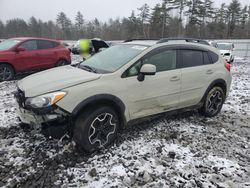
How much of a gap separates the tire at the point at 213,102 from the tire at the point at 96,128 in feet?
7.50

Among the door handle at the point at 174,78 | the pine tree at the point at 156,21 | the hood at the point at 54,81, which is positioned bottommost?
the door handle at the point at 174,78

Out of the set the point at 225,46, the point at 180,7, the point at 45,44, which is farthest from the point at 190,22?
the point at 45,44

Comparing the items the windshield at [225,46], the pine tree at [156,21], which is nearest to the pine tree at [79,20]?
the pine tree at [156,21]

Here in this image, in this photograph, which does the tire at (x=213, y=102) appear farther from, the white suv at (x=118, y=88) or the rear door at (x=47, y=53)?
the rear door at (x=47, y=53)

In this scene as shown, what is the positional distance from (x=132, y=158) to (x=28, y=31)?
72.3 meters

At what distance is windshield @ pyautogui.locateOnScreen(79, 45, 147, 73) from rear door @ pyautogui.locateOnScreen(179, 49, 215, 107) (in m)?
0.98

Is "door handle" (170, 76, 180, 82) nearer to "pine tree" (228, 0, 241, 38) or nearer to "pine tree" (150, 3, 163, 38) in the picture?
"pine tree" (150, 3, 163, 38)

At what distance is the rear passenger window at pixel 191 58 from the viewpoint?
421 cm

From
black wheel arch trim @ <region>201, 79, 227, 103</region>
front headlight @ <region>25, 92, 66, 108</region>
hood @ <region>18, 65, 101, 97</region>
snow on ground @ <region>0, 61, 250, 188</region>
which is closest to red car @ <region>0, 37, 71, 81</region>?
snow on ground @ <region>0, 61, 250, 188</region>

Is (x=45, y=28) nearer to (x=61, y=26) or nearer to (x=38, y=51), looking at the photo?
(x=61, y=26)

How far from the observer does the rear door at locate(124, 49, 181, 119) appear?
3449 mm

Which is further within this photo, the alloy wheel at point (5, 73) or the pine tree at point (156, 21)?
the pine tree at point (156, 21)

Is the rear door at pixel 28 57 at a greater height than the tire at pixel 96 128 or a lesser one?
greater

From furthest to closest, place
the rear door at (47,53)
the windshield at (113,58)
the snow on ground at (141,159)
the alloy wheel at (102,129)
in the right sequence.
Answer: the rear door at (47,53) → the windshield at (113,58) → the alloy wheel at (102,129) → the snow on ground at (141,159)
